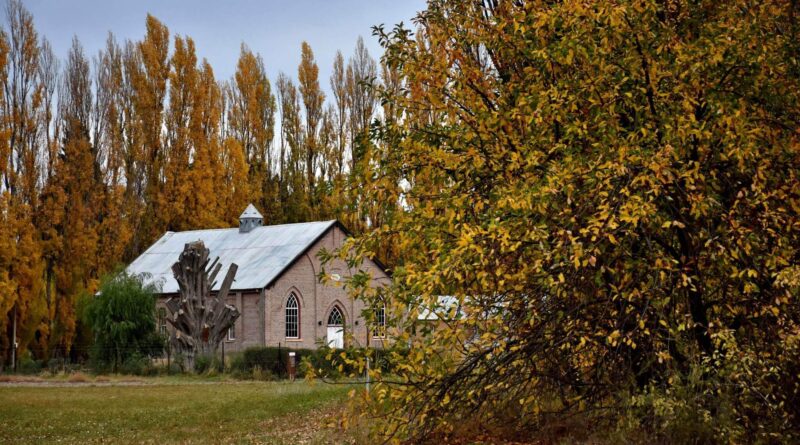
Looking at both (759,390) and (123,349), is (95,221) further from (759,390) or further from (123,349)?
(759,390)

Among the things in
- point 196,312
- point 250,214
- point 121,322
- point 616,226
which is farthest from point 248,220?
point 616,226

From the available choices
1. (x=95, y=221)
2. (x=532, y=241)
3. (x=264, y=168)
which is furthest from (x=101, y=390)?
(x=264, y=168)

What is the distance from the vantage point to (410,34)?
9.63m

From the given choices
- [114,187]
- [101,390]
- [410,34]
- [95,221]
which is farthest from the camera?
[114,187]

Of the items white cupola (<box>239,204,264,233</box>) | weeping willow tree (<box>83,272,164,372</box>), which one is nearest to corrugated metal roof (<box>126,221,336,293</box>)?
white cupola (<box>239,204,264,233</box>)

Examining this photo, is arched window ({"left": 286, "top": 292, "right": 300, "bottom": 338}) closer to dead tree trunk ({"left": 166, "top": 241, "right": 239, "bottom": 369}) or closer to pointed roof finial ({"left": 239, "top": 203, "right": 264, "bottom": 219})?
pointed roof finial ({"left": 239, "top": 203, "right": 264, "bottom": 219})

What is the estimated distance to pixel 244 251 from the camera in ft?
144

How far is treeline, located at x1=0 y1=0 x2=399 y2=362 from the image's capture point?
123ft

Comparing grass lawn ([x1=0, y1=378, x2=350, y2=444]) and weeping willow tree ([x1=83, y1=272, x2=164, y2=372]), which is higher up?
weeping willow tree ([x1=83, y1=272, x2=164, y2=372])

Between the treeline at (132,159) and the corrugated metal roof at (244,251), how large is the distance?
6.17 ft

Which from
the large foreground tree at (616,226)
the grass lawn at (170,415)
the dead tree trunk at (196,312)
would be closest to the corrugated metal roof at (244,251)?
the dead tree trunk at (196,312)

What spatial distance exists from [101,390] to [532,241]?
20552mm

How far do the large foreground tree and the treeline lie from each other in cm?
2112

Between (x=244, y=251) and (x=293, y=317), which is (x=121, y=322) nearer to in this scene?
(x=293, y=317)
